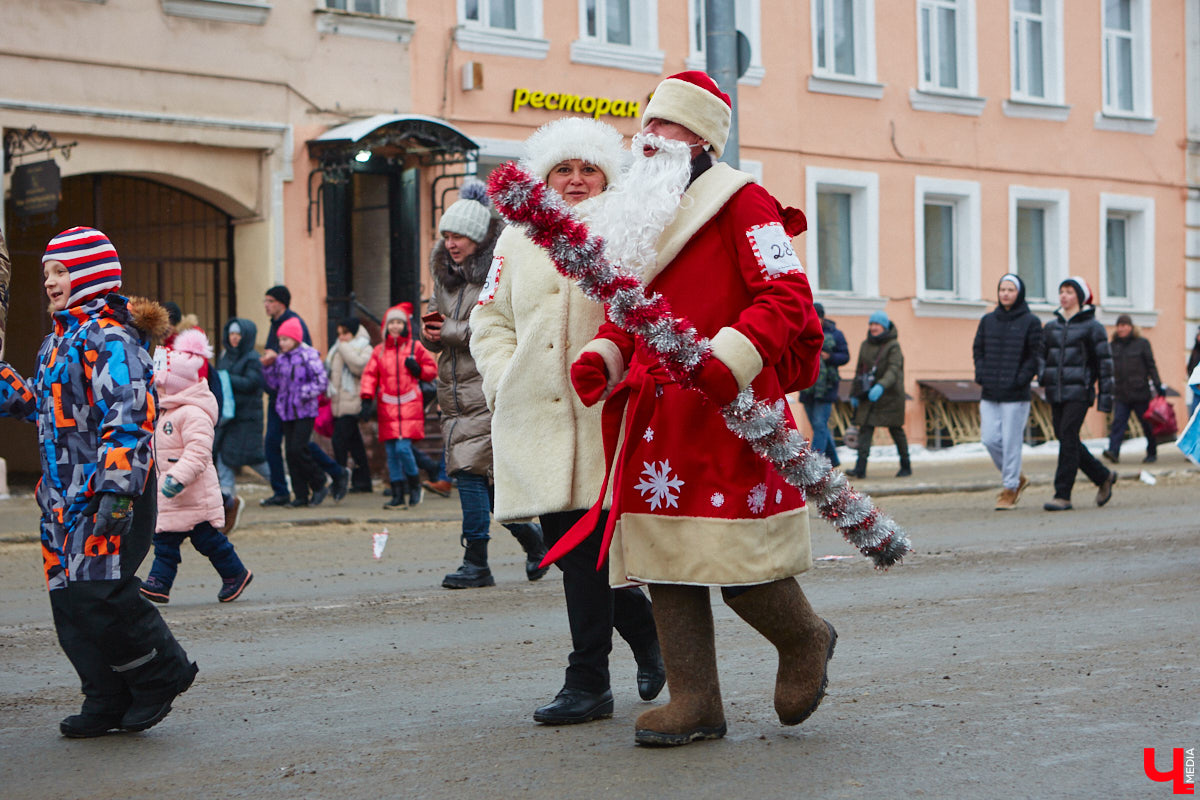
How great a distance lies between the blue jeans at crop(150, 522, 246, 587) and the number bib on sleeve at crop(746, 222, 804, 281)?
4.60 m

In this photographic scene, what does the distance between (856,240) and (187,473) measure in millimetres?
16409

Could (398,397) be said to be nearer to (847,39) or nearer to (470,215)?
(470,215)

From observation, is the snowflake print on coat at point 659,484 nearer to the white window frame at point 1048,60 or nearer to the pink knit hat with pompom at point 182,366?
the pink knit hat with pompom at point 182,366

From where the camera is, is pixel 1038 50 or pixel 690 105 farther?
pixel 1038 50

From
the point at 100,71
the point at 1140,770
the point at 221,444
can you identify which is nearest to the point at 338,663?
the point at 1140,770

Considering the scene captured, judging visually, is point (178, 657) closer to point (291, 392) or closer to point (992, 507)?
point (291, 392)

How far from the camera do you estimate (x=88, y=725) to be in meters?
5.37

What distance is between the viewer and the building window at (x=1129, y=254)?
86.3ft

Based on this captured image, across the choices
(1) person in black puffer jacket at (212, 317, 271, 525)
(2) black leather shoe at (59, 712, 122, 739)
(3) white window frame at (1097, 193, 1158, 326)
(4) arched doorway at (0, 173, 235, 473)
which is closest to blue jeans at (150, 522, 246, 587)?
(2) black leather shoe at (59, 712, 122, 739)

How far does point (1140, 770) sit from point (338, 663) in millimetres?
3329

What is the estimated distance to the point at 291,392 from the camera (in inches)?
580

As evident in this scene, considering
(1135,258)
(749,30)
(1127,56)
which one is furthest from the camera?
(1135,258)

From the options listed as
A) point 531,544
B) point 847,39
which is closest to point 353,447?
point 531,544

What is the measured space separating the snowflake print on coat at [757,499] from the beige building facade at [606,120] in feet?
41.5
